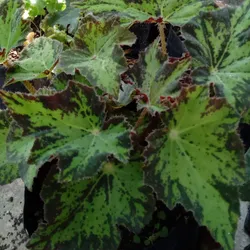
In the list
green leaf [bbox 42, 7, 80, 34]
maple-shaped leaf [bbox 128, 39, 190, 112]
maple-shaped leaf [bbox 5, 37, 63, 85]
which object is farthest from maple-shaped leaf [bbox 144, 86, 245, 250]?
green leaf [bbox 42, 7, 80, 34]

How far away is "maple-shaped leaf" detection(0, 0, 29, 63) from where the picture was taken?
36.3 inches

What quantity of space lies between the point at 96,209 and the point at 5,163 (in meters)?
0.21

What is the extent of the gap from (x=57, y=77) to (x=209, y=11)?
0.99ft

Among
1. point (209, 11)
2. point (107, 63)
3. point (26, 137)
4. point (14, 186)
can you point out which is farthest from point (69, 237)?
point (14, 186)

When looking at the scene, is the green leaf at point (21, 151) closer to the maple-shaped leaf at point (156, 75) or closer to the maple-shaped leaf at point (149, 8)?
the maple-shaped leaf at point (156, 75)

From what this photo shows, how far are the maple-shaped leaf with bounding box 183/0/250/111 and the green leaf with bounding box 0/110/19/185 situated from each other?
37 cm

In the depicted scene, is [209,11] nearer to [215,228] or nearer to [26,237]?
[215,228]

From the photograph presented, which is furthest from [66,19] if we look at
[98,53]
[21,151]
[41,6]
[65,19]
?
[21,151]

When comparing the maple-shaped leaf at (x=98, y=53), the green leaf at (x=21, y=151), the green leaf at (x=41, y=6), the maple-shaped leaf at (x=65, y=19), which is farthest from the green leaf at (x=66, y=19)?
the green leaf at (x=21, y=151)

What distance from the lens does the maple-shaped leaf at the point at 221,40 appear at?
0.77 meters

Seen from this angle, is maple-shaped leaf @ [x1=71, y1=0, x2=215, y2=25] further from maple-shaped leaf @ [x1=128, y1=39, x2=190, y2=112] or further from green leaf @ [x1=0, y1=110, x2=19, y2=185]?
green leaf @ [x1=0, y1=110, x2=19, y2=185]

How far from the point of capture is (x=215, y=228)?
672 mm

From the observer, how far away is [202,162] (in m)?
0.68

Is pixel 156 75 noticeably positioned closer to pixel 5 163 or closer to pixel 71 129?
pixel 71 129
